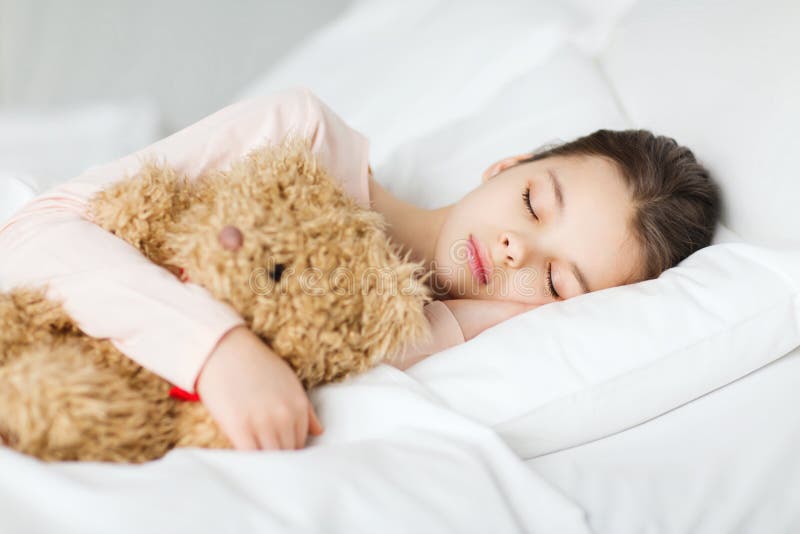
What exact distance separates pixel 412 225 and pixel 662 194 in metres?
0.42

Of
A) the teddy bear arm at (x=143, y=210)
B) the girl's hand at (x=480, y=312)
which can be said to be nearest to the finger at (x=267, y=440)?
the teddy bear arm at (x=143, y=210)

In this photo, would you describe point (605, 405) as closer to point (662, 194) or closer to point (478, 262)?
point (478, 262)

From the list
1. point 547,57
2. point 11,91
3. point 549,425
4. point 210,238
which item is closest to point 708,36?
point 547,57

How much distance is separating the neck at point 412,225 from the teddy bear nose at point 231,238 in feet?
1.50

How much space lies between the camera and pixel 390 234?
1.14 metres

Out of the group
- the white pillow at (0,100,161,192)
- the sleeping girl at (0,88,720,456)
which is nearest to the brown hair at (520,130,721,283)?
the sleeping girl at (0,88,720,456)

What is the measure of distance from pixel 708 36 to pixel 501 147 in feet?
1.47

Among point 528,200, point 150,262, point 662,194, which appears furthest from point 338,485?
point 662,194

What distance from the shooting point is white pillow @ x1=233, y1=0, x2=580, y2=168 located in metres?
1.55

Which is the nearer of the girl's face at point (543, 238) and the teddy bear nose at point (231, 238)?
the teddy bear nose at point (231, 238)

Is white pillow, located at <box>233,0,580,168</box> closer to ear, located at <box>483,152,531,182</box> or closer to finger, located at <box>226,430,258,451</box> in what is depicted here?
ear, located at <box>483,152,531,182</box>

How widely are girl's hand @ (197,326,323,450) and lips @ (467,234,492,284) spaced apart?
0.41 m

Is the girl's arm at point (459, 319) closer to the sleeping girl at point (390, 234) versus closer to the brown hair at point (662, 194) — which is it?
the sleeping girl at point (390, 234)

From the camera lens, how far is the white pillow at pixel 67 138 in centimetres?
134
